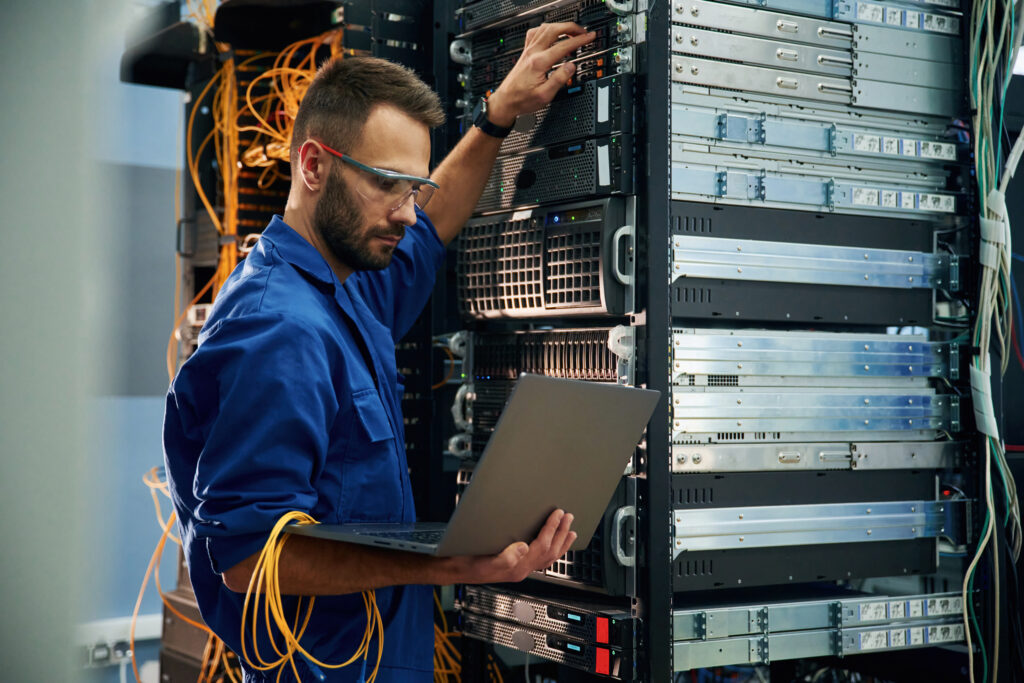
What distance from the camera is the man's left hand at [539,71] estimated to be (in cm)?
244

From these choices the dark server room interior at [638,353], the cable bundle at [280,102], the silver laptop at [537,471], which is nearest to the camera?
the silver laptop at [537,471]

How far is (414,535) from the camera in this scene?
1.67 meters

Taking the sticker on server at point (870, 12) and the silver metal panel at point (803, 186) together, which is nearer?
the silver metal panel at point (803, 186)

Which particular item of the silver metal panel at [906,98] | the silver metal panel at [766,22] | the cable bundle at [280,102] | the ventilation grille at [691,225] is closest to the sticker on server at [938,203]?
the silver metal panel at [906,98]

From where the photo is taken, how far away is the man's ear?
82.4 inches

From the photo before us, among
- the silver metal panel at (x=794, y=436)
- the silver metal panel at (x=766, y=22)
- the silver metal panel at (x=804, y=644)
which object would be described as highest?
the silver metal panel at (x=766, y=22)

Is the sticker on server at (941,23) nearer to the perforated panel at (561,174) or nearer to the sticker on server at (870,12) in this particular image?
the sticker on server at (870,12)

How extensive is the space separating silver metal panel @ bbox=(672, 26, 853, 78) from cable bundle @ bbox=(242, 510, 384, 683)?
1383mm

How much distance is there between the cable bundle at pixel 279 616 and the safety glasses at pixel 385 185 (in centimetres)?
66

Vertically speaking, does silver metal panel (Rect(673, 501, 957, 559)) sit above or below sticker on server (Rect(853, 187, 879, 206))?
below

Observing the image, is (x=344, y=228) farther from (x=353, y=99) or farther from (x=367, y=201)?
(x=353, y=99)

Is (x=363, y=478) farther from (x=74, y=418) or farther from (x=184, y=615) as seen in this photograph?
(x=74, y=418)

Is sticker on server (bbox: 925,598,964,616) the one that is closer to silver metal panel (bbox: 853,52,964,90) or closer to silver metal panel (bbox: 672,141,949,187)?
silver metal panel (bbox: 672,141,949,187)

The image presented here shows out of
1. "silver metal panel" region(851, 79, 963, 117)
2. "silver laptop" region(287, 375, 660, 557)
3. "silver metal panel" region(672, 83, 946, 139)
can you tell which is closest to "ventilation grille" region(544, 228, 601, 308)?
"silver metal panel" region(672, 83, 946, 139)
